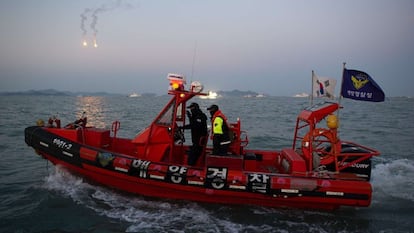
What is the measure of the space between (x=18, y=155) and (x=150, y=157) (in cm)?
560

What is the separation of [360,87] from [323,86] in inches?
25.2

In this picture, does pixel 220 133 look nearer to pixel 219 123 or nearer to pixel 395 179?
pixel 219 123

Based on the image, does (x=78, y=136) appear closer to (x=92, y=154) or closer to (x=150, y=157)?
(x=92, y=154)

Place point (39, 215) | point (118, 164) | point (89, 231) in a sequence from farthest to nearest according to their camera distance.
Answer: point (118, 164), point (39, 215), point (89, 231)

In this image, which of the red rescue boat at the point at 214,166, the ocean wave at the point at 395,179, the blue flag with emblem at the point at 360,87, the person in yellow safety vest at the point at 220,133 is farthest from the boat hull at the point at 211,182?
the ocean wave at the point at 395,179

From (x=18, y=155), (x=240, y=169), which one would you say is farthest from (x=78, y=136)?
(x=18, y=155)

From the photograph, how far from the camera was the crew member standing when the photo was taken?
5.69 metres

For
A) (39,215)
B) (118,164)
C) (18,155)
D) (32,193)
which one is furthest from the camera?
(18,155)

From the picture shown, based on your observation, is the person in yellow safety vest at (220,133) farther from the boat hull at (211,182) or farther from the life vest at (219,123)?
the boat hull at (211,182)

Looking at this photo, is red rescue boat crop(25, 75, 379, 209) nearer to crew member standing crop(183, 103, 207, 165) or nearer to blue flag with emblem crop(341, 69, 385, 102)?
crew member standing crop(183, 103, 207, 165)

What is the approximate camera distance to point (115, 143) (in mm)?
6949

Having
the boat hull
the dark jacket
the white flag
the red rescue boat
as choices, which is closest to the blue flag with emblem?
the white flag

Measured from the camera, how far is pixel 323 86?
232 inches

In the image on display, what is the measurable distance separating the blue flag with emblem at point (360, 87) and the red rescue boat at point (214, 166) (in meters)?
0.38
